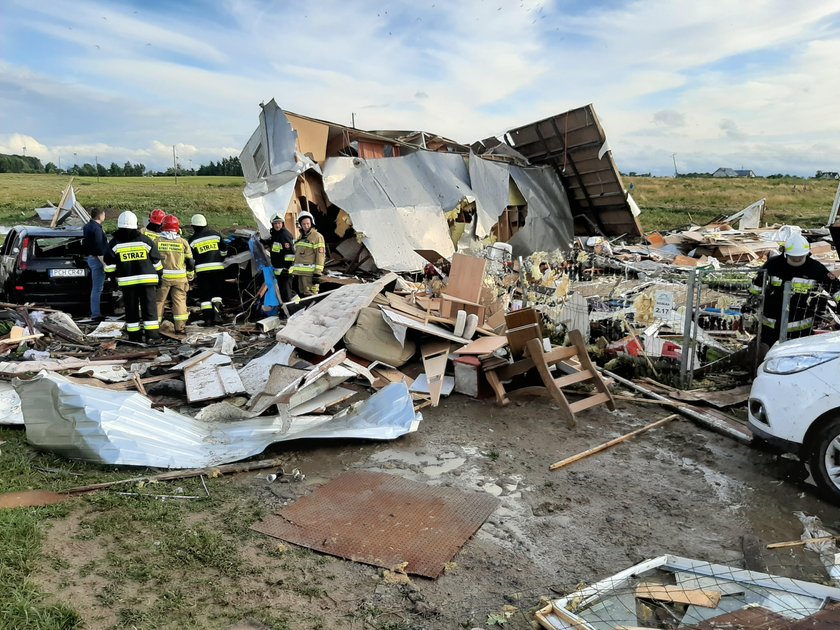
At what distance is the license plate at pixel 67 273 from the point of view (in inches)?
360

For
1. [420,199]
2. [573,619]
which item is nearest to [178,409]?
[573,619]

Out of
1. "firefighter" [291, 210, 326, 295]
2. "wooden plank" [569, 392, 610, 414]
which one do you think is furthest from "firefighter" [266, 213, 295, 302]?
"wooden plank" [569, 392, 610, 414]

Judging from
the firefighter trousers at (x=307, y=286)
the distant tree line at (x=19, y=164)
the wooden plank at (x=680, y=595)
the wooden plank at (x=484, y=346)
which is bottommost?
the wooden plank at (x=680, y=595)

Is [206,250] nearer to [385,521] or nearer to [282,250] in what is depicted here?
[282,250]

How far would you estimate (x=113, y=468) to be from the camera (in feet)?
14.5

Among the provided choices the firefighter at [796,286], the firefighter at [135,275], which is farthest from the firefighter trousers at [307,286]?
the firefighter at [796,286]

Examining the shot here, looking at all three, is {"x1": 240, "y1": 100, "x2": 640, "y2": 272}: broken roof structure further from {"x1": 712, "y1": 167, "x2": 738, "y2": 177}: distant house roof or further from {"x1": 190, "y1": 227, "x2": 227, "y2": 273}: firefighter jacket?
{"x1": 712, "y1": 167, "x2": 738, "y2": 177}: distant house roof

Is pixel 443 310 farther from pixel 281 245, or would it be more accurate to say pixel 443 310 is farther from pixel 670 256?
pixel 670 256

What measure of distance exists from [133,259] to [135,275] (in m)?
0.22

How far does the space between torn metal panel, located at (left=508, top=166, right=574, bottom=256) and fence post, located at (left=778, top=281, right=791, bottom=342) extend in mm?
8362

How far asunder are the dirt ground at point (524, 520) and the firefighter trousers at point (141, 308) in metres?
4.46

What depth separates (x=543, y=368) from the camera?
5652mm

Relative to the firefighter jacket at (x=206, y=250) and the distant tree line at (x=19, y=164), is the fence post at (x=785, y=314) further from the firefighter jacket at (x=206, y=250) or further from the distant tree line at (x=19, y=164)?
the distant tree line at (x=19, y=164)

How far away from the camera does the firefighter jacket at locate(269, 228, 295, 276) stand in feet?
30.6
